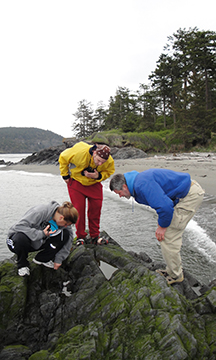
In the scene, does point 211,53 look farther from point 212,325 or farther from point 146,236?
point 212,325

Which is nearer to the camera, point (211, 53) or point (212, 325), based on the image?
point (212, 325)

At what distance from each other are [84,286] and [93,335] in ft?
2.87

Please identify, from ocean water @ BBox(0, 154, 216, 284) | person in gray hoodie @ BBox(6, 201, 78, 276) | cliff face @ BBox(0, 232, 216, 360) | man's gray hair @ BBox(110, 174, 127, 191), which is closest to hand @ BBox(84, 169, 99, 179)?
ocean water @ BBox(0, 154, 216, 284)

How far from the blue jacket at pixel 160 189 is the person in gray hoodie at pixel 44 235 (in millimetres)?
845

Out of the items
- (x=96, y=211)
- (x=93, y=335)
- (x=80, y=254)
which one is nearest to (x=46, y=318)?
(x=93, y=335)

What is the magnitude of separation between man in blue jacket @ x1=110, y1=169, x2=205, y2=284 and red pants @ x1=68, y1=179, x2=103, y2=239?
118 centimetres

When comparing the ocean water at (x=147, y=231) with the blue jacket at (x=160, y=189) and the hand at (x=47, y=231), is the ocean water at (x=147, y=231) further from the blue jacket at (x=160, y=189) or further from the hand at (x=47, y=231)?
the hand at (x=47, y=231)

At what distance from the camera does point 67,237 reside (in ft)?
10.5

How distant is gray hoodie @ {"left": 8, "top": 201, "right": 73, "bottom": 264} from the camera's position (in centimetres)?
291

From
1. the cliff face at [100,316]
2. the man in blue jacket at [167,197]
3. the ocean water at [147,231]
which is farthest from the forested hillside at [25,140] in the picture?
the man in blue jacket at [167,197]

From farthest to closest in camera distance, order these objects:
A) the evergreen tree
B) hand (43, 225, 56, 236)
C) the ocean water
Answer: the evergreen tree → the ocean water → hand (43, 225, 56, 236)

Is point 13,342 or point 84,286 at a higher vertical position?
point 84,286

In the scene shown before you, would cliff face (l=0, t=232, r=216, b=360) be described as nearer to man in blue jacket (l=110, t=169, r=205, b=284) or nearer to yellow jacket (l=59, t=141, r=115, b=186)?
man in blue jacket (l=110, t=169, r=205, b=284)

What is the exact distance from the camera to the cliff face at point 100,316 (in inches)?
70.0
